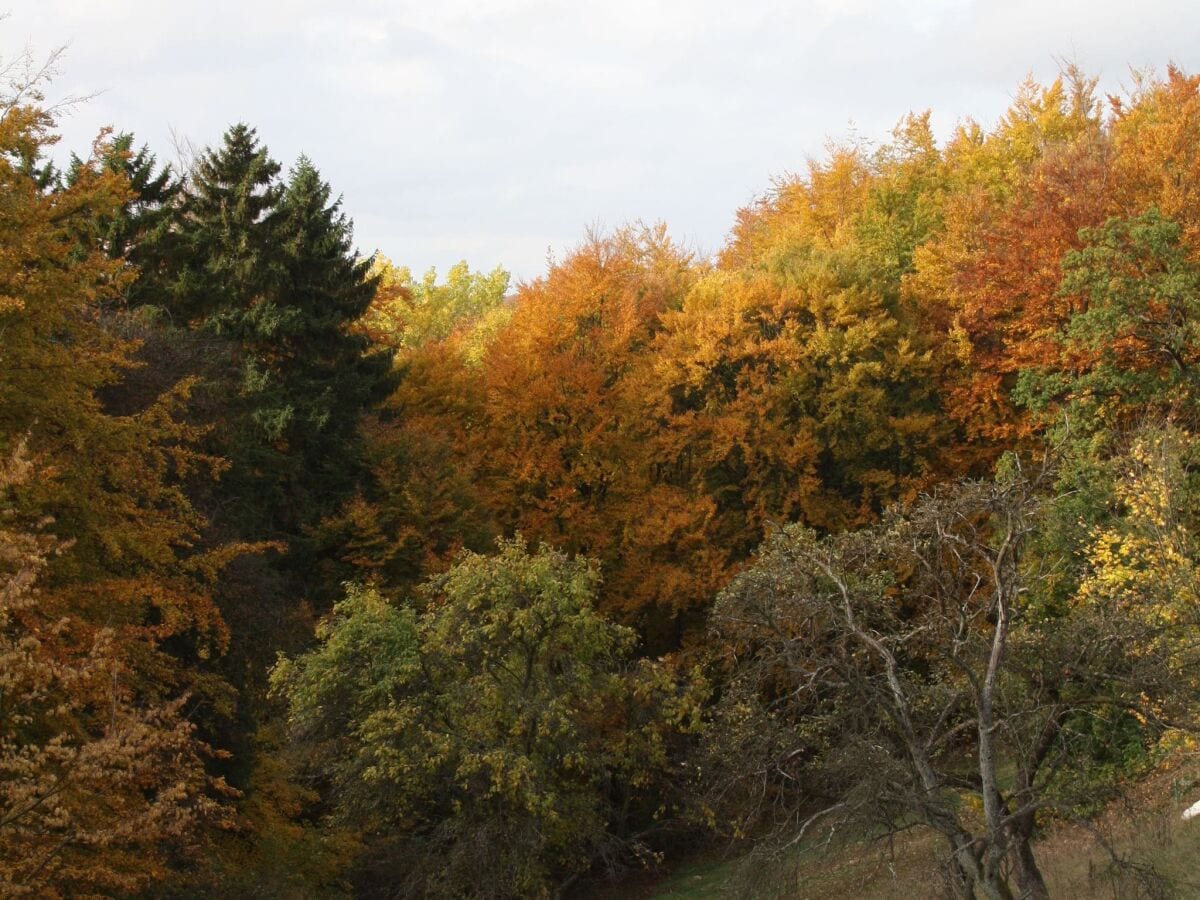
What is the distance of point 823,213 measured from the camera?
41.4m

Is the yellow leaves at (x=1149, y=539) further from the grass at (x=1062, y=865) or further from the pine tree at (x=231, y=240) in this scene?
the pine tree at (x=231, y=240)

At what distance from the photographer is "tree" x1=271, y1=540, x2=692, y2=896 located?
64.5ft

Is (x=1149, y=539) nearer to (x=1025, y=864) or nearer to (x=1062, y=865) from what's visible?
(x=1062, y=865)

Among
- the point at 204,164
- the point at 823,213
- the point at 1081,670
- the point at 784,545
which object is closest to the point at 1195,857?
the point at 1081,670

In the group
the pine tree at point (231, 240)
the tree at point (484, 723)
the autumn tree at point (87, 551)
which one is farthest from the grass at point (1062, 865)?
the pine tree at point (231, 240)

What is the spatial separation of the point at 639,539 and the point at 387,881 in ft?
34.5

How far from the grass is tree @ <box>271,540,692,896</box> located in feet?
10.5

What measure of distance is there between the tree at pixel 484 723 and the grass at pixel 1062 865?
3209 mm

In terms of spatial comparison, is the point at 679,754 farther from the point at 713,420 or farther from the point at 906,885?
the point at 713,420

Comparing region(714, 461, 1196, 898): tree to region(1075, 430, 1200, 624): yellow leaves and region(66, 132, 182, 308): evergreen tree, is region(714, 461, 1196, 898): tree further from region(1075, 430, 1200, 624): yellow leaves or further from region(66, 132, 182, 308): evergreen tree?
region(66, 132, 182, 308): evergreen tree

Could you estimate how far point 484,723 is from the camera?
65.9ft

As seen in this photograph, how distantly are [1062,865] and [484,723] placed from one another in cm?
924

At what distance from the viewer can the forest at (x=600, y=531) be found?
1284 centimetres

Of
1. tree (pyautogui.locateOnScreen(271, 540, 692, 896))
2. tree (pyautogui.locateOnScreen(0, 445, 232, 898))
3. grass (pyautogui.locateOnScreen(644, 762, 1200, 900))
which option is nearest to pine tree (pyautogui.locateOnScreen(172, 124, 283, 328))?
tree (pyautogui.locateOnScreen(271, 540, 692, 896))
